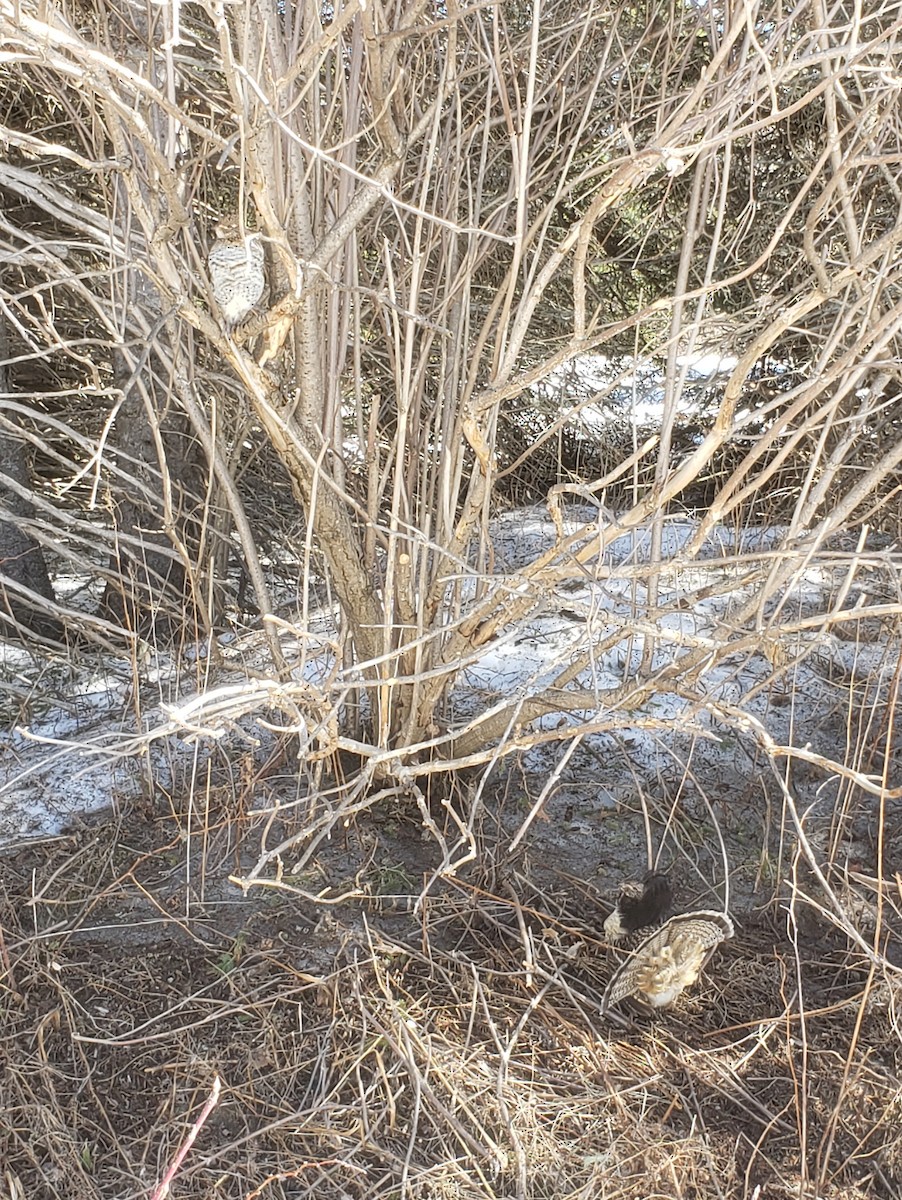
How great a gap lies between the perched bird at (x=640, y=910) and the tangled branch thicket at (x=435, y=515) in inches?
8.0

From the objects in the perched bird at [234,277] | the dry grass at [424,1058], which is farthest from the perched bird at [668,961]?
the perched bird at [234,277]

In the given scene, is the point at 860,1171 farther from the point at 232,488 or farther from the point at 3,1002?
the point at 232,488

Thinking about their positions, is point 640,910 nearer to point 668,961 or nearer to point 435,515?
point 668,961

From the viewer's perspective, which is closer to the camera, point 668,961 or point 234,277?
point 234,277

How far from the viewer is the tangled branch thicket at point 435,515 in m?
1.63

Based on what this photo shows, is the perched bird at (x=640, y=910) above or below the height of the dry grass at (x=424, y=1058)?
above

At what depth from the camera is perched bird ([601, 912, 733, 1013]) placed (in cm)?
189

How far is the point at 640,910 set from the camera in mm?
2035

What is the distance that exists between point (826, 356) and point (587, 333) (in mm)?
455

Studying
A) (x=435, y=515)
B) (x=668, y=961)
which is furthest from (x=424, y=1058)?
(x=435, y=515)

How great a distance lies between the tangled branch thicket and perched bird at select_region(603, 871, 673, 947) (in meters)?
0.20

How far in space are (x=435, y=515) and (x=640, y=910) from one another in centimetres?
105

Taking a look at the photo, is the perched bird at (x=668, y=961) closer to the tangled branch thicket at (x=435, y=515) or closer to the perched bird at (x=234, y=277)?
the tangled branch thicket at (x=435, y=515)

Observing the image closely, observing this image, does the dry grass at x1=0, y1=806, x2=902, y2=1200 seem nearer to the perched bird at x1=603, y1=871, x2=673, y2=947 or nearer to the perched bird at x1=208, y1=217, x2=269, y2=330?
the perched bird at x1=603, y1=871, x2=673, y2=947
